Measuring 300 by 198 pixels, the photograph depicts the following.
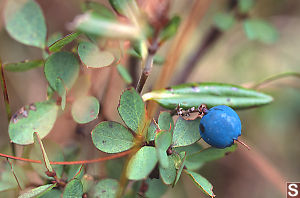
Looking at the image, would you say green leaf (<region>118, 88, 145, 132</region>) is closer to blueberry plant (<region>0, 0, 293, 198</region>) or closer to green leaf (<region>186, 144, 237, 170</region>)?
blueberry plant (<region>0, 0, 293, 198</region>)

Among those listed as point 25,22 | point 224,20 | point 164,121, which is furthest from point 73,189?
point 224,20

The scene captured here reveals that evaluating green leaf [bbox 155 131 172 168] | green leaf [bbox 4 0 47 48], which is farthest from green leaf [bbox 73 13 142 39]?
green leaf [bbox 4 0 47 48]

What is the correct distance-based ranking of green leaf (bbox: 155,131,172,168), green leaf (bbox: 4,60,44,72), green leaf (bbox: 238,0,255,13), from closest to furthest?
green leaf (bbox: 155,131,172,168) → green leaf (bbox: 4,60,44,72) → green leaf (bbox: 238,0,255,13)

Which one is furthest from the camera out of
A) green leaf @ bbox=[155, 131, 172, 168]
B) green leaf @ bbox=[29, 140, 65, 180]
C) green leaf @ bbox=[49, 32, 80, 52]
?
green leaf @ bbox=[29, 140, 65, 180]

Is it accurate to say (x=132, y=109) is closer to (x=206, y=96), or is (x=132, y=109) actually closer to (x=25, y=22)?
(x=206, y=96)

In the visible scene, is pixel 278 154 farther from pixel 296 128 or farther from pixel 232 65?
pixel 232 65
